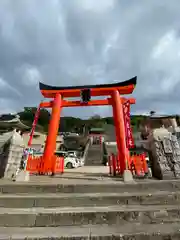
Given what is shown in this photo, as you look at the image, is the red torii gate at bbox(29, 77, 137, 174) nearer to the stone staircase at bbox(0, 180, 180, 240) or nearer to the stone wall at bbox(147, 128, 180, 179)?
the stone wall at bbox(147, 128, 180, 179)

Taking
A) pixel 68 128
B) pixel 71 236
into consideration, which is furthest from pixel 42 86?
pixel 68 128

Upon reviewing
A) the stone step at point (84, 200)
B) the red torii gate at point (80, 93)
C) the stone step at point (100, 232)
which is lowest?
the stone step at point (100, 232)

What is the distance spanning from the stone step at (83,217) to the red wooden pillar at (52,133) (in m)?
6.60

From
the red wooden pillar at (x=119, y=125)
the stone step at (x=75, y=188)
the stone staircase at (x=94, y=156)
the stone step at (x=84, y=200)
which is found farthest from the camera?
the stone staircase at (x=94, y=156)

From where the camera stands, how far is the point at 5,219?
156 inches

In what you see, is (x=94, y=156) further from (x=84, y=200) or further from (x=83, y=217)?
(x=83, y=217)

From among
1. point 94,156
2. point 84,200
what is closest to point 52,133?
point 84,200

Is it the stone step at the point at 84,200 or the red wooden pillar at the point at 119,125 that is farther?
the red wooden pillar at the point at 119,125

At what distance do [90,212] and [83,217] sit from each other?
0.17 metres

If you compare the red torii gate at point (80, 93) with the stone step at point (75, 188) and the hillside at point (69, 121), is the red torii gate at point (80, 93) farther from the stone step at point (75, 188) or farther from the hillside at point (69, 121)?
the hillside at point (69, 121)

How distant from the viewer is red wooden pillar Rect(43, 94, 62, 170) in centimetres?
1125

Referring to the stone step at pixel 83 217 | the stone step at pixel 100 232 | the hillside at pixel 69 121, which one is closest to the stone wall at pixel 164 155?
the stone step at pixel 83 217

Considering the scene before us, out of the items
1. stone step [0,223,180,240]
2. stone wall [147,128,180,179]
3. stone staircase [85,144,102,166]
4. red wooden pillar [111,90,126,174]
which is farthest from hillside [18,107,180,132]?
stone step [0,223,180,240]

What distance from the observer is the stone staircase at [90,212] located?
3.51m
